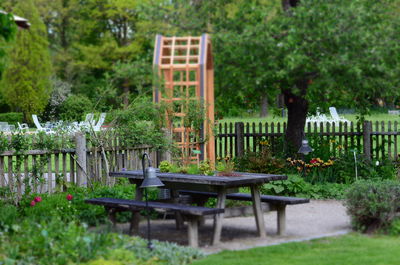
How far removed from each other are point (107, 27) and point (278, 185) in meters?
33.5

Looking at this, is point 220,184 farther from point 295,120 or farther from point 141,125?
point 295,120

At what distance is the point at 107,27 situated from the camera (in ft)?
142

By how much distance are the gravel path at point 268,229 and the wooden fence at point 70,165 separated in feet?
6.13

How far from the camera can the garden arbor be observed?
12.2 meters

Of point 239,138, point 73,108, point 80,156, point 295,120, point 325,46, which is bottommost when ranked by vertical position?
point 80,156

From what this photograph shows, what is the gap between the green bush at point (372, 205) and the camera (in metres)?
8.00

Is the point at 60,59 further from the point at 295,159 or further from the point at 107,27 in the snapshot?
the point at 295,159

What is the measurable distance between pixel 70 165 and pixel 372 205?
508 centimetres

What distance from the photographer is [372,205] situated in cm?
794

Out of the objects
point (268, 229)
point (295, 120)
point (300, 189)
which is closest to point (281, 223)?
point (268, 229)

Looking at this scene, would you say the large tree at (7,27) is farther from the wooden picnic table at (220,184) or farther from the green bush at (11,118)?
the green bush at (11,118)

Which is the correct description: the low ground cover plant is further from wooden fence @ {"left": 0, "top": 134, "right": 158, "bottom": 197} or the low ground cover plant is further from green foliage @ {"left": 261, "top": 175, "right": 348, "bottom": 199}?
green foliage @ {"left": 261, "top": 175, "right": 348, "bottom": 199}

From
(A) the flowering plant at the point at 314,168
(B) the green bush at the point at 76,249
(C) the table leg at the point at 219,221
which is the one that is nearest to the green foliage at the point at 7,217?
(B) the green bush at the point at 76,249

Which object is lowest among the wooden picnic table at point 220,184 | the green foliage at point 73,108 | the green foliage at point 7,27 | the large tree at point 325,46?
the wooden picnic table at point 220,184
